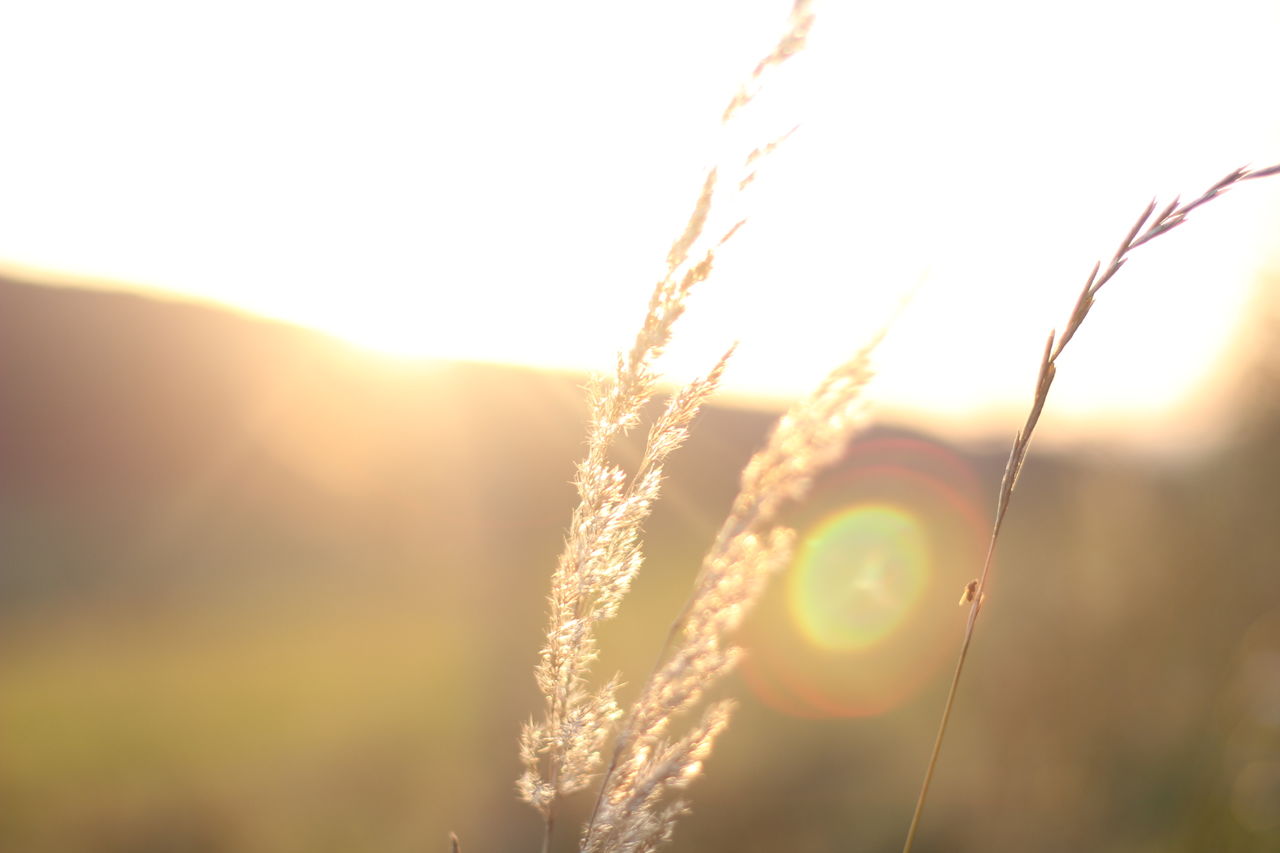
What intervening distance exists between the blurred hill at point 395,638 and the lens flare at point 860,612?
0.50m

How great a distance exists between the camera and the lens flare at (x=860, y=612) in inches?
427

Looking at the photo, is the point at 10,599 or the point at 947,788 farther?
the point at 10,599

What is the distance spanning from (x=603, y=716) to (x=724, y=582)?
241 millimetres

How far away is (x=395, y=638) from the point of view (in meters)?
11.6

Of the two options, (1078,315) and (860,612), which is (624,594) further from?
(860,612)

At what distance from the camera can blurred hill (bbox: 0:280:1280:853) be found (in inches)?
228

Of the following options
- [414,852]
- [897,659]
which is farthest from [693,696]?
[897,659]

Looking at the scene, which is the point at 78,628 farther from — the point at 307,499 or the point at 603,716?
the point at 603,716

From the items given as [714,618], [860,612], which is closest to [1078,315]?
[714,618]

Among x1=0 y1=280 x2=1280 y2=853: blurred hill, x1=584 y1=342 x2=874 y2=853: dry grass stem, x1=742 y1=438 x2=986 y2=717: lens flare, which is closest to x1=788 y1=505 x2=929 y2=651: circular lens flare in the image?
x1=742 y1=438 x2=986 y2=717: lens flare

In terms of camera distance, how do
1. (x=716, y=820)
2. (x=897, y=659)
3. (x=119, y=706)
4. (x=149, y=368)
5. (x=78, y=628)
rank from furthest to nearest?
1. (x=149, y=368)
2. (x=897, y=659)
3. (x=78, y=628)
4. (x=119, y=706)
5. (x=716, y=820)

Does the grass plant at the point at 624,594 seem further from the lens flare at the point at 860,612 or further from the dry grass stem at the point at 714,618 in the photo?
the lens flare at the point at 860,612

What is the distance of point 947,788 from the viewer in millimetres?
6293

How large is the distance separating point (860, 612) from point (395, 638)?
7.79 metres
